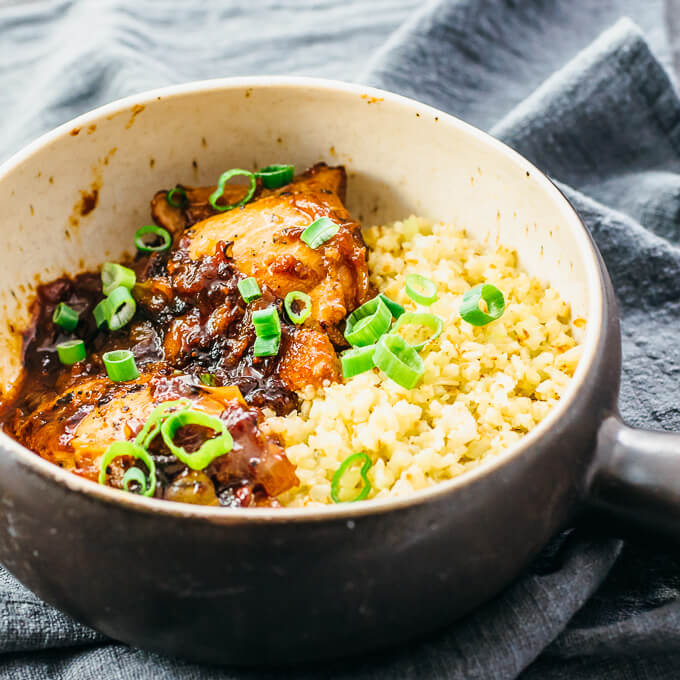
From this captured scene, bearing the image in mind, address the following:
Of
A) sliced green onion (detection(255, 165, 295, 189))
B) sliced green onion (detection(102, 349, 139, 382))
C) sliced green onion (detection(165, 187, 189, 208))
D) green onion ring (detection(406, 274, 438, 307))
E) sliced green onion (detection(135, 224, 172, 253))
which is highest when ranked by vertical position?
sliced green onion (detection(255, 165, 295, 189))

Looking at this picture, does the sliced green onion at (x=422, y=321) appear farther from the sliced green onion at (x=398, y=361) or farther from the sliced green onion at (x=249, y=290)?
the sliced green onion at (x=249, y=290)

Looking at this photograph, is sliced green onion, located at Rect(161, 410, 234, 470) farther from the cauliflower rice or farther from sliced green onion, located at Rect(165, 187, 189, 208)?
sliced green onion, located at Rect(165, 187, 189, 208)

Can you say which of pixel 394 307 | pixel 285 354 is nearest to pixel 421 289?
pixel 394 307

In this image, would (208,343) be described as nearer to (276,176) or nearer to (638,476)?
(276,176)

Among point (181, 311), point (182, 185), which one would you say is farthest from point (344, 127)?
point (181, 311)

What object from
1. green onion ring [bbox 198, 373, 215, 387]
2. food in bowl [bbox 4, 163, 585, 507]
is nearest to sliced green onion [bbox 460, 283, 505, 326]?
food in bowl [bbox 4, 163, 585, 507]

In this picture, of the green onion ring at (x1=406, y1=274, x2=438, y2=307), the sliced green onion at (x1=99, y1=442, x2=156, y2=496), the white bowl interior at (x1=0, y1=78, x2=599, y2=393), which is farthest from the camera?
the white bowl interior at (x1=0, y1=78, x2=599, y2=393)

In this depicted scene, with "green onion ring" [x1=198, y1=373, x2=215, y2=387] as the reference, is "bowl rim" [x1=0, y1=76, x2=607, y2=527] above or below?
above
